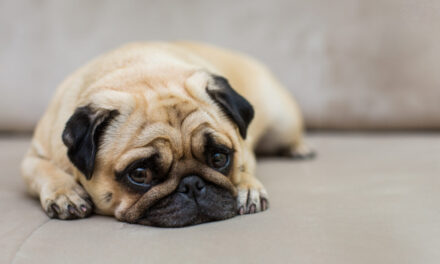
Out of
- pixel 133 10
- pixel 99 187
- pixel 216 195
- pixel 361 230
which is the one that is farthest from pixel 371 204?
pixel 133 10

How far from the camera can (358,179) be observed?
6.72 ft

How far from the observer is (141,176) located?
1647 mm

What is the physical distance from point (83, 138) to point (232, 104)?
555 millimetres

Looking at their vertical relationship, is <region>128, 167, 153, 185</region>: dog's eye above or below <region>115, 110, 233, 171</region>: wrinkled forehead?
below

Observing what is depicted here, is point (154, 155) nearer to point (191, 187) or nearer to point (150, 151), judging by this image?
point (150, 151)

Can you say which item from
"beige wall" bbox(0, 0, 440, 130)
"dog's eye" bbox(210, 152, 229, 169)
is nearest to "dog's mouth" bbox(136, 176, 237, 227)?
"dog's eye" bbox(210, 152, 229, 169)

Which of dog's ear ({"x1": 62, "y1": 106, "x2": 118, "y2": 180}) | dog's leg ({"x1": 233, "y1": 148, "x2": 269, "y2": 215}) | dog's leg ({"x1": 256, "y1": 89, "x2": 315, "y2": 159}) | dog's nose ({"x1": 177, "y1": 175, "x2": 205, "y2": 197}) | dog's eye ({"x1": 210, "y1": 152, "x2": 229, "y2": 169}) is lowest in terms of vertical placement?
dog's leg ({"x1": 256, "y1": 89, "x2": 315, "y2": 159})

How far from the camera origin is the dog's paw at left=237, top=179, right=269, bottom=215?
5.49ft

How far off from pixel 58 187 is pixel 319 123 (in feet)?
6.60

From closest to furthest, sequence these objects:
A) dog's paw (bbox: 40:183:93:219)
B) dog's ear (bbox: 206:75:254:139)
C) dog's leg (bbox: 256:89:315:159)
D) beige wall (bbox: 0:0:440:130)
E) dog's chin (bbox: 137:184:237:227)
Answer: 1. dog's chin (bbox: 137:184:237:227)
2. dog's paw (bbox: 40:183:93:219)
3. dog's ear (bbox: 206:75:254:139)
4. dog's leg (bbox: 256:89:315:159)
5. beige wall (bbox: 0:0:440:130)

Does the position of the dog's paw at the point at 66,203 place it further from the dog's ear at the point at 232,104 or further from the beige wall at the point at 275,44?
the beige wall at the point at 275,44

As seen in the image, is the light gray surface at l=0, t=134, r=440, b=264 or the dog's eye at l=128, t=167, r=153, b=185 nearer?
the light gray surface at l=0, t=134, r=440, b=264

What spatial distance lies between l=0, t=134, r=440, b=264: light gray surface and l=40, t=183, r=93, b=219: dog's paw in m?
0.04

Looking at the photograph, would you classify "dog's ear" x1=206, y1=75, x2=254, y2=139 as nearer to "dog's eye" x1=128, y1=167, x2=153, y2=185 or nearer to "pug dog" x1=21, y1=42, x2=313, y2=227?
"pug dog" x1=21, y1=42, x2=313, y2=227
